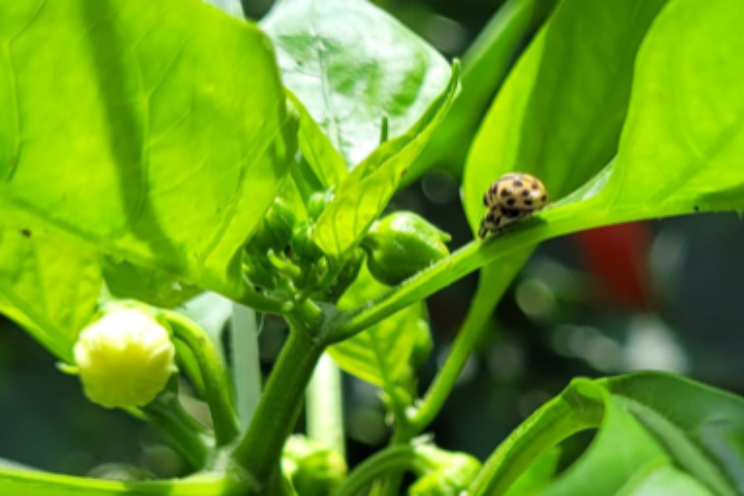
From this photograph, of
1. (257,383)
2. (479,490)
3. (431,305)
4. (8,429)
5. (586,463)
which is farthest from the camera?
(431,305)

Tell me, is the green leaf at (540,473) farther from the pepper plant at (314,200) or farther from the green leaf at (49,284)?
the green leaf at (49,284)

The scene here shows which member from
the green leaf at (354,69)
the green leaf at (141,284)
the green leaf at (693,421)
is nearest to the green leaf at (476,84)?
the green leaf at (354,69)

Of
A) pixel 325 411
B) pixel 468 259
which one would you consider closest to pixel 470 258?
pixel 468 259

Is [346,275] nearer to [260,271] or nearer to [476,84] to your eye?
[260,271]

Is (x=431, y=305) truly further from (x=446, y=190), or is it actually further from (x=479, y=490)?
(x=479, y=490)

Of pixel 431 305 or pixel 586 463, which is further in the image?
pixel 431 305

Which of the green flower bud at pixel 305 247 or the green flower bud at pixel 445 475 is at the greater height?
the green flower bud at pixel 305 247

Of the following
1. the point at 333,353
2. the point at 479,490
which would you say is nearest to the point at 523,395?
the point at 333,353
